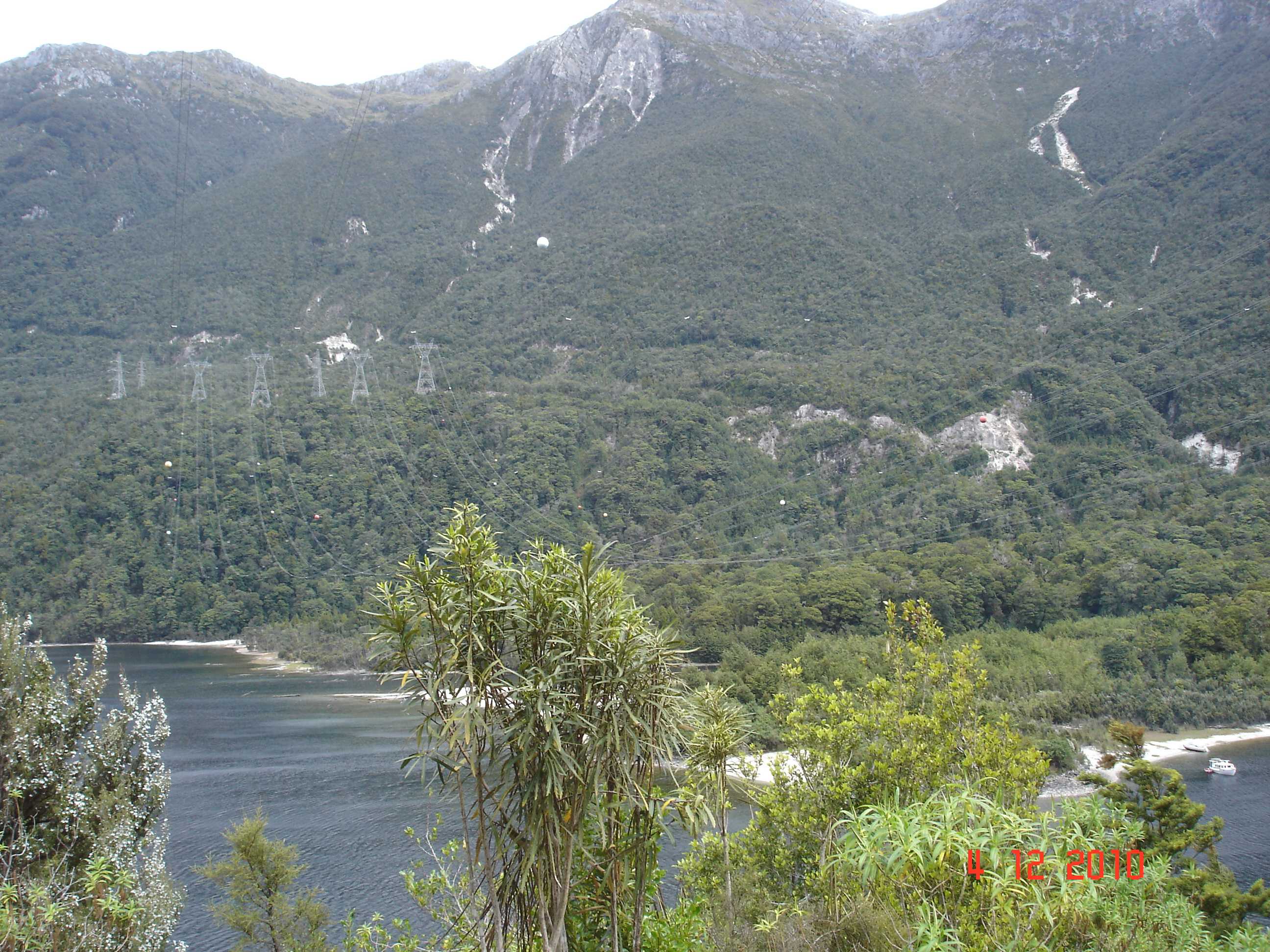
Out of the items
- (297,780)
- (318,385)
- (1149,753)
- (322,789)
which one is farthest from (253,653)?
(1149,753)

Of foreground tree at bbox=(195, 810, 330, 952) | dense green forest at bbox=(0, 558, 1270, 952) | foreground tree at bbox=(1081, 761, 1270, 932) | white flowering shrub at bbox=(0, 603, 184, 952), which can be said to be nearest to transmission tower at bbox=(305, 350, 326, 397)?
foreground tree at bbox=(195, 810, 330, 952)

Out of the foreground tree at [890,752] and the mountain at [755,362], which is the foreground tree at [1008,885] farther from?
the mountain at [755,362]

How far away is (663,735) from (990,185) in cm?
17553

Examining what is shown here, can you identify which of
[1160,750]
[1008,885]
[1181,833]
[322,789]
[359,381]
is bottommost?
[1160,750]

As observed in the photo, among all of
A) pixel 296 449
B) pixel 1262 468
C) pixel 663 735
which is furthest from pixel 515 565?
pixel 296 449

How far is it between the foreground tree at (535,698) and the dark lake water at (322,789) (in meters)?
15.8

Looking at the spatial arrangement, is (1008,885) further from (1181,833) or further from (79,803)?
(1181,833)

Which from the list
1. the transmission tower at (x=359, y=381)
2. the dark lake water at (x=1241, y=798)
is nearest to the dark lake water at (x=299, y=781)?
the dark lake water at (x=1241, y=798)

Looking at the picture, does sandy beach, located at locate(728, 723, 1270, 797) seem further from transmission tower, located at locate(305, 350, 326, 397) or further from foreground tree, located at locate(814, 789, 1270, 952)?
transmission tower, located at locate(305, 350, 326, 397)

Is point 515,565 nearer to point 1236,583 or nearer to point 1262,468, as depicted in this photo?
point 1236,583

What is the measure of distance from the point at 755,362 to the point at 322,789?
96334 millimetres

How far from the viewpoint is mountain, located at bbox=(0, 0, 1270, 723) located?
2916 inches

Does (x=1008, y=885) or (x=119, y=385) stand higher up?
(x=119, y=385)

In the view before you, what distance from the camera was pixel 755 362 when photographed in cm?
12581
